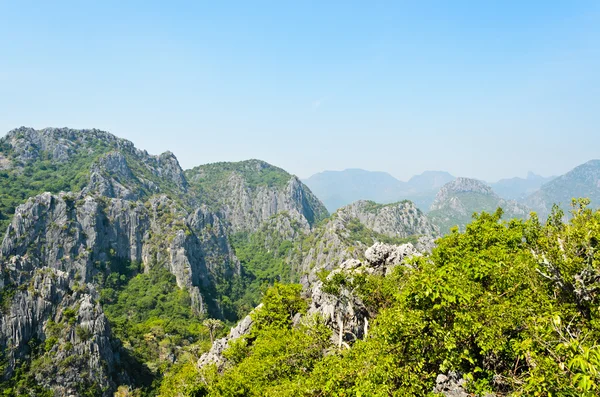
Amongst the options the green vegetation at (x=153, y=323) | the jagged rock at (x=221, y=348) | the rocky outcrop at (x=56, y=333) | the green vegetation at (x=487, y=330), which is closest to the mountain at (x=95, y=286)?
the rocky outcrop at (x=56, y=333)

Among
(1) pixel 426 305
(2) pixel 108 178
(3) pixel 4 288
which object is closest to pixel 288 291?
(1) pixel 426 305

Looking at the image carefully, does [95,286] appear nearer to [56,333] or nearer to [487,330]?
[56,333]

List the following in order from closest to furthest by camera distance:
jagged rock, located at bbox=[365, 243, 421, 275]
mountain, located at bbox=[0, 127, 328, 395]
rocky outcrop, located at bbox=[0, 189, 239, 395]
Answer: jagged rock, located at bbox=[365, 243, 421, 275], mountain, located at bbox=[0, 127, 328, 395], rocky outcrop, located at bbox=[0, 189, 239, 395]

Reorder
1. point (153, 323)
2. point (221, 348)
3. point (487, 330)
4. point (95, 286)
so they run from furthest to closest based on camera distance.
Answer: point (95, 286), point (153, 323), point (221, 348), point (487, 330)

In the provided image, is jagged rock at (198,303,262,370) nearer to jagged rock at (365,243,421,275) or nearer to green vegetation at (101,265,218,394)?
jagged rock at (365,243,421,275)

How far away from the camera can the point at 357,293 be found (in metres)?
37.8

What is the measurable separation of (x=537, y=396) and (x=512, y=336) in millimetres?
6278

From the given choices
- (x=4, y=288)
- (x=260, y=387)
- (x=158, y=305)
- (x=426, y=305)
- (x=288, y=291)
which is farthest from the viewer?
(x=158, y=305)

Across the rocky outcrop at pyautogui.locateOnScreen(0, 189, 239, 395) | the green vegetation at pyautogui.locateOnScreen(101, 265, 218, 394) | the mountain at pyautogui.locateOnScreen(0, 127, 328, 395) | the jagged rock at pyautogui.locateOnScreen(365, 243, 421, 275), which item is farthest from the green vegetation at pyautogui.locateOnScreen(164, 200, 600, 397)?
the mountain at pyautogui.locateOnScreen(0, 127, 328, 395)

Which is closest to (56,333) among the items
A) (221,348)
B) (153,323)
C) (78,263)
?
(153,323)

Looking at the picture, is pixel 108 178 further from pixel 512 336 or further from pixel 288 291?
pixel 512 336

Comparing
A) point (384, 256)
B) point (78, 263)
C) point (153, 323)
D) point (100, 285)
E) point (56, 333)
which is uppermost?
point (384, 256)

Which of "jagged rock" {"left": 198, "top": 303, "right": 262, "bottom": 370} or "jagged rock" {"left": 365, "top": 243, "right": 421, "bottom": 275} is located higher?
"jagged rock" {"left": 365, "top": 243, "right": 421, "bottom": 275}

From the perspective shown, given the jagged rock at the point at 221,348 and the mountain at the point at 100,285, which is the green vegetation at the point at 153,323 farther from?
the jagged rock at the point at 221,348
